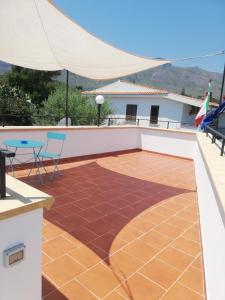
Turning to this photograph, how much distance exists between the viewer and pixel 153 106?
18750mm

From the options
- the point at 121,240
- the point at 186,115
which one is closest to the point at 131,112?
the point at 186,115

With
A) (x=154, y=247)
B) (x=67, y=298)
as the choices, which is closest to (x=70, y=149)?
(x=154, y=247)

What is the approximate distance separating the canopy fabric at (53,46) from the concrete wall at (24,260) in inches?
122

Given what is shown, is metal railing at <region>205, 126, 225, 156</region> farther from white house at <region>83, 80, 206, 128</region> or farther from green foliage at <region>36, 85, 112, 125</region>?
white house at <region>83, 80, 206, 128</region>

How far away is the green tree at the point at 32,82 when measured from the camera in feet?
68.6

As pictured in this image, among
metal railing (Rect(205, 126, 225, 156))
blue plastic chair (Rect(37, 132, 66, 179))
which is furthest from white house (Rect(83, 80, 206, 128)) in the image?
metal railing (Rect(205, 126, 225, 156))

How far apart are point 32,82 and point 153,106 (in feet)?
35.9

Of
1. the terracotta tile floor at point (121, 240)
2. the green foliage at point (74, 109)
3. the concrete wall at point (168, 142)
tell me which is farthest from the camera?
the green foliage at point (74, 109)

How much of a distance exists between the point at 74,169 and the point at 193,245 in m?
3.19

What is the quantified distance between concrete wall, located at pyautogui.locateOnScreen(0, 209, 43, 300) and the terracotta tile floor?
0.41 metres

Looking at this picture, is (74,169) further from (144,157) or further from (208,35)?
(208,35)

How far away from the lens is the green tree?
2091 centimetres

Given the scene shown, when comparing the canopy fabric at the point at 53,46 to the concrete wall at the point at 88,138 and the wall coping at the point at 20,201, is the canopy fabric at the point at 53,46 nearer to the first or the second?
the concrete wall at the point at 88,138

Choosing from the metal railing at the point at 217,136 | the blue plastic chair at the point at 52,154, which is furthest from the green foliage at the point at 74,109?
the metal railing at the point at 217,136
